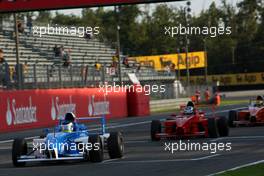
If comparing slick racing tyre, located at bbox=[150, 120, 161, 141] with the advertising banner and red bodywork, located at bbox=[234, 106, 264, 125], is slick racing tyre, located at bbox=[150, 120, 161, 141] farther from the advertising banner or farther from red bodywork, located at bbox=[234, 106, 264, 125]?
the advertising banner

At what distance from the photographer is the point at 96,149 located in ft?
51.7

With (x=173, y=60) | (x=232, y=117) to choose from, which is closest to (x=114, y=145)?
(x=232, y=117)

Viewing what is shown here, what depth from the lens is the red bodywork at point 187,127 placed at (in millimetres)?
21855

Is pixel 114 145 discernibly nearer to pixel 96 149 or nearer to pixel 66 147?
pixel 96 149

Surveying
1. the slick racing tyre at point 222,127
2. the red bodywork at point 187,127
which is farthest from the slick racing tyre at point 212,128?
the slick racing tyre at point 222,127

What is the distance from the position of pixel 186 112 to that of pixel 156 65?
2186 inches

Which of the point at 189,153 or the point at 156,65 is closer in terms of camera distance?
the point at 189,153

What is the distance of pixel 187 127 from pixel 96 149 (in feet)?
21.7

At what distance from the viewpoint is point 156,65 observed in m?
77.9

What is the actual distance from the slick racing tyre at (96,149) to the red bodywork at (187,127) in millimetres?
6141

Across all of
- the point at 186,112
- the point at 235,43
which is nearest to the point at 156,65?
the point at 235,43

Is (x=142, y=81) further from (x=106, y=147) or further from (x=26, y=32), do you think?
(x=106, y=147)

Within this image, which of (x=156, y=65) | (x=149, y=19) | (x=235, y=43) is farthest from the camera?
(x=149, y=19)

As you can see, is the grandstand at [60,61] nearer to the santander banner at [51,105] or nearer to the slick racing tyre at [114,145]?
the santander banner at [51,105]
